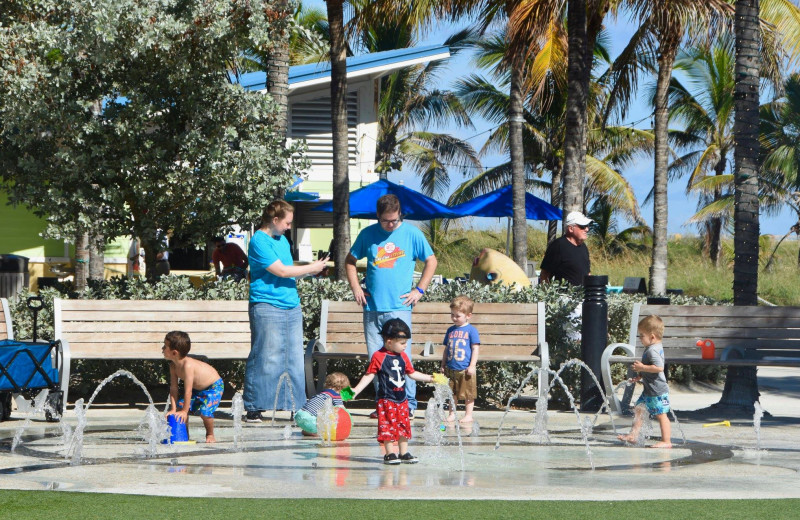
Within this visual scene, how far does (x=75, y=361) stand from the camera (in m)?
10.5

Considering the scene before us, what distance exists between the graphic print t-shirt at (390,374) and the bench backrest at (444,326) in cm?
313

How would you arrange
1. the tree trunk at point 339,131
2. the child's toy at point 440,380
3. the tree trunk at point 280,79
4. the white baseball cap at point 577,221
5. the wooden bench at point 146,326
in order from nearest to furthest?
the child's toy at point 440,380 → the wooden bench at point 146,326 → the white baseball cap at point 577,221 → the tree trunk at point 280,79 → the tree trunk at point 339,131

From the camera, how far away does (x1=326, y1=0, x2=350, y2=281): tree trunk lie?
15234 mm

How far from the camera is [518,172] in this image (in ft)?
69.3

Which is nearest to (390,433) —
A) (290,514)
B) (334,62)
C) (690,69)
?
(290,514)

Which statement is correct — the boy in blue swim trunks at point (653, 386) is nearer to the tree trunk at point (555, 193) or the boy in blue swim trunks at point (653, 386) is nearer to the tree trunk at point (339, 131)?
the tree trunk at point (339, 131)

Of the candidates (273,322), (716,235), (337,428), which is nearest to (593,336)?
(273,322)

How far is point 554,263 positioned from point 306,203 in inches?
582

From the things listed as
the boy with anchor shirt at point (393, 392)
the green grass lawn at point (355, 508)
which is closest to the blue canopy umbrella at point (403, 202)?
the boy with anchor shirt at point (393, 392)

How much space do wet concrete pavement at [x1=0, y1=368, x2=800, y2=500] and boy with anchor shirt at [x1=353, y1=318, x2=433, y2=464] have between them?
137mm

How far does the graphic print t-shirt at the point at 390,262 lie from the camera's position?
8859 mm

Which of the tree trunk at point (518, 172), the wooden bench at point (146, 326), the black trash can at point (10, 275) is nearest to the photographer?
the wooden bench at point (146, 326)

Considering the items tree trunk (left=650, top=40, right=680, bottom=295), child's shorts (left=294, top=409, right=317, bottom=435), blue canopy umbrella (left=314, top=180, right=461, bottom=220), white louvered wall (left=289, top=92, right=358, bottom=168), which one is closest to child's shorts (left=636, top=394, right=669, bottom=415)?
child's shorts (left=294, top=409, right=317, bottom=435)

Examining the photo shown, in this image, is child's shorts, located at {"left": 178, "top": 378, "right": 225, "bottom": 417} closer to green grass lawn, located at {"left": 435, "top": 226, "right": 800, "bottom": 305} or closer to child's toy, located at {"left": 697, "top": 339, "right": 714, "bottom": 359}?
child's toy, located at {"left": 697, "top": 339, "right": 714, "bottom": 359}
